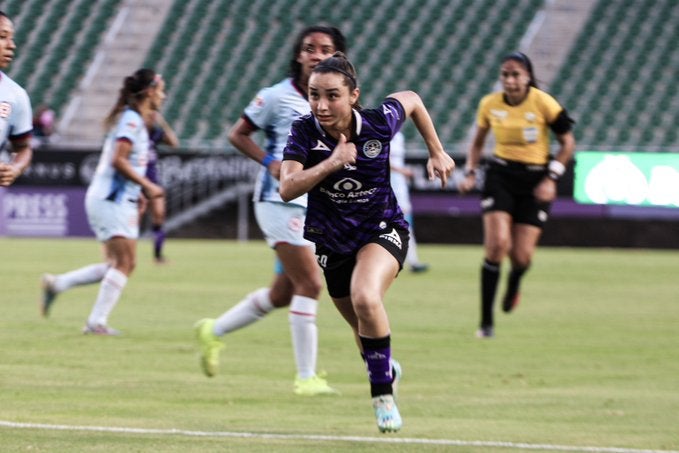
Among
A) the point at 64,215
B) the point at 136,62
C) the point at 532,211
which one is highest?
the point at 532,211

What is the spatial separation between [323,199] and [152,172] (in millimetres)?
8086

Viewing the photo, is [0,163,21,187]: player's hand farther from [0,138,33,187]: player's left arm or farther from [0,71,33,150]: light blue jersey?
[0,71,33,150]: light blue jersey

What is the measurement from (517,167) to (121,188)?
3395mm

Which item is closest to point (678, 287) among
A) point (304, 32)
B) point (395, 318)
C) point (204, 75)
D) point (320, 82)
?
point (395, 318)

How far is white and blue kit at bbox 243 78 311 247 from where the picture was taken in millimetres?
8391

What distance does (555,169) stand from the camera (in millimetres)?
11758

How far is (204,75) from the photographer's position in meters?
29.0

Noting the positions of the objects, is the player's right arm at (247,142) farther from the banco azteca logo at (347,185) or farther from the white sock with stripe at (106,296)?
the white sock with stripe at (106,296)

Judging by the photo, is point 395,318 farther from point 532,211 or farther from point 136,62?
point 136,62

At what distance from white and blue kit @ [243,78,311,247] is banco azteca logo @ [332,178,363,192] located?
1.78 metres

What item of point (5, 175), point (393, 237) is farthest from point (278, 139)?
point (393, 237)

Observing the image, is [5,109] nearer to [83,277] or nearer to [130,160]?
[130,160]

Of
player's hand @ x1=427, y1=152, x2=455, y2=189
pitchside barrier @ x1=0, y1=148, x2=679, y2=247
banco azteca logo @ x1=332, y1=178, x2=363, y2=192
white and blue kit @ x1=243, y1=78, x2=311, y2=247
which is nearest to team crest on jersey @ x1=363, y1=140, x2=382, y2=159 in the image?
banco azteca logo @ x1=332, y1=178, x2=363, y2=192

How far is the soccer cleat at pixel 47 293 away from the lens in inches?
482
